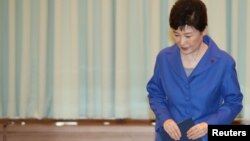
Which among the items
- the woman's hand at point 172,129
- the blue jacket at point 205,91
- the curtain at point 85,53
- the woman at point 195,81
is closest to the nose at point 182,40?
the woman at point 195,81

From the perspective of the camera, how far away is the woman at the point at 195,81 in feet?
5.11

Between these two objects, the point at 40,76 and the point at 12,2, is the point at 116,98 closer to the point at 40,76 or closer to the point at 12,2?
the point at 40,76

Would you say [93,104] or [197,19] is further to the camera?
[93,104]

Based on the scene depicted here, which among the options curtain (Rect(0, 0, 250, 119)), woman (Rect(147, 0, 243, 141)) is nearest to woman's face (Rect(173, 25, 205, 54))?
woman (Rect(147, 0, 243, 141))

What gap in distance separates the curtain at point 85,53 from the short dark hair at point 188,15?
1.20 metres

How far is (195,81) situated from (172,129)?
0.72ft

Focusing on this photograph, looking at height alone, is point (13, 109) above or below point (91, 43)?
below

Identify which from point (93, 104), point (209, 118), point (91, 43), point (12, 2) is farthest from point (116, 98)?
point (209, 118)

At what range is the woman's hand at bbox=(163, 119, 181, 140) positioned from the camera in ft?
5.00

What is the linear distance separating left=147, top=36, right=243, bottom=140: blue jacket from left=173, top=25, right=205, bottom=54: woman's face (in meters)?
0.06

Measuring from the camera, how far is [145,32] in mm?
2812

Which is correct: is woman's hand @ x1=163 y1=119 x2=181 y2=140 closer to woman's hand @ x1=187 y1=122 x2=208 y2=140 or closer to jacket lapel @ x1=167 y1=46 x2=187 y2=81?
woman's hand @ x1=187 y1=122 x2=208 y2=140

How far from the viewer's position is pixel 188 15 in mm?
1559

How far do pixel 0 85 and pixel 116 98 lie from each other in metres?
0.83
